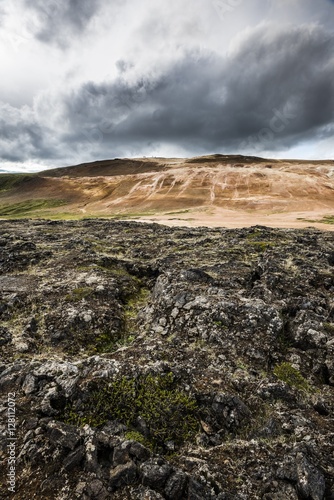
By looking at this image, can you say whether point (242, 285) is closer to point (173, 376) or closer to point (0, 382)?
point (173, 376)

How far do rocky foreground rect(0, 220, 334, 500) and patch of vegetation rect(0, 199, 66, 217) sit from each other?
122 m

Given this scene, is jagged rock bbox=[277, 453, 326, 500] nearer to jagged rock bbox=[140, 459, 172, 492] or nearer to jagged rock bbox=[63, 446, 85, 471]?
jagged rock bbox=[140, 459, 172, 492]

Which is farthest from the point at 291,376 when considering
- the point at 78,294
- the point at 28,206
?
the point at 28,206

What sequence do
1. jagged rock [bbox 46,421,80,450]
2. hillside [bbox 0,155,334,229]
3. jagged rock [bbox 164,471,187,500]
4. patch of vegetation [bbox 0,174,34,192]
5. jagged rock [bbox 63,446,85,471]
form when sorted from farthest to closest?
1. patch of vegetation [bbox 0,174,34,192]
2. hillside [bbox 0,155,334,229]
3. jagged rock [bbox 46,421,80,450]
4. jagged rock [bbox 63,446,85,471]
5. jagged rock [bbox 164,471,187,500]

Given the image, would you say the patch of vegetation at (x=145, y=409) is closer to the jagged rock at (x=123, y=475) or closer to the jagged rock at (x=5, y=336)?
the jagged rock at (x=123, y=475)

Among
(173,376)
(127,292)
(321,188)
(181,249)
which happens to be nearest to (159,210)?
(321,188)

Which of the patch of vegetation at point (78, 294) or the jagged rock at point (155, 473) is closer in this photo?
the jagged rock at point (155, 473)

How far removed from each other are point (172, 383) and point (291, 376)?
328 centimetres

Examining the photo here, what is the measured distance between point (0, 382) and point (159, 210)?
8823 cm

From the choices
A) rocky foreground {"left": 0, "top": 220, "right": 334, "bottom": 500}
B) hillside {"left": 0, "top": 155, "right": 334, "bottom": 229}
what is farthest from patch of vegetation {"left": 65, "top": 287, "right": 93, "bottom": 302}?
hillside {"left": 0, "top": 155, "right": 334, "bottom": 229}

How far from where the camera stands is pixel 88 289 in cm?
1244

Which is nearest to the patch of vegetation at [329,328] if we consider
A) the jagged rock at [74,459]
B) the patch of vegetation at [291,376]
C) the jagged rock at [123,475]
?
the patch of vegetation at [291,376]

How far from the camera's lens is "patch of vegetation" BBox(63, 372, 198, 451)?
248 inches

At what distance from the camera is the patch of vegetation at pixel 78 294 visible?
38.3 feet
